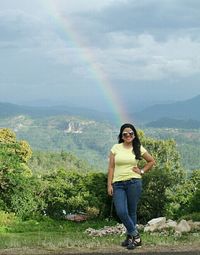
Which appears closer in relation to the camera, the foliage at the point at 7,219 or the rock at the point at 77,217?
the foliage at the point at 7,219

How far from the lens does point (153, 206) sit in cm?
3194

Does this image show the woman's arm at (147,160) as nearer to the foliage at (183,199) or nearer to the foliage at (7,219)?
the foliage at (7,219)

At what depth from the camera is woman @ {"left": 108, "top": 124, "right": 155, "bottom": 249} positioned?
8.52 m

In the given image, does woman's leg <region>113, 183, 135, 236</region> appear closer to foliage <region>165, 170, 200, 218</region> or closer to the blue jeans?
the blue jeans

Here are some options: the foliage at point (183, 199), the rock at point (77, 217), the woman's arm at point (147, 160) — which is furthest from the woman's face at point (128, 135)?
the rock at point (77, 217)

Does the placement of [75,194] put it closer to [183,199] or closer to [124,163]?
[183,199]

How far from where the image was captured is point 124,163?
27.9ft

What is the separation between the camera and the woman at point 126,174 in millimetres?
Answer: 8516

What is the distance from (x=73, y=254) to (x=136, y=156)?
177cm

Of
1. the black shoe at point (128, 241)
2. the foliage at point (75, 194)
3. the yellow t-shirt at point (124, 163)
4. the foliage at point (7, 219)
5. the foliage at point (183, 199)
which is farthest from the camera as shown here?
the foliage at point (183, 199)

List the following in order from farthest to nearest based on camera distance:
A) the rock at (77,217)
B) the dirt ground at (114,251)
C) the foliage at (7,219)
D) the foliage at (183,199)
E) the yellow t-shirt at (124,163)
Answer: the foliage at (183,199), the rock at (77,217), the foliage at (7,219), the yellow t-shirt at (124,163), the dirt ground at (114,251)

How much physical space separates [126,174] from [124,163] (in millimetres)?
175

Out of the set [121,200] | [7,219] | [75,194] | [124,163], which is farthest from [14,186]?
[124,163]

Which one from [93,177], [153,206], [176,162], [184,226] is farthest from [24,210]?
[176,162]
